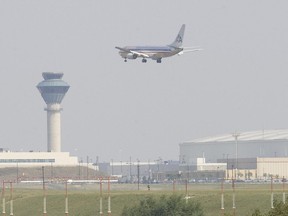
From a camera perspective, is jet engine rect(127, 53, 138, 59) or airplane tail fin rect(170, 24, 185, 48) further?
airplane tail fin rect(170, 24, 185, 48)

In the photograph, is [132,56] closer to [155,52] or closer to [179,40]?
[155,52]

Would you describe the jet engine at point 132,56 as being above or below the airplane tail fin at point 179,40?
below

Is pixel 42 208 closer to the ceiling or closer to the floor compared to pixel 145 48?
closer to the floor

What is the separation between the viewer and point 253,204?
14488 centimetres

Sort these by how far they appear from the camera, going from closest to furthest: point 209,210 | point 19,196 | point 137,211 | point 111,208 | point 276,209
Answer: point 276,209 < point 137,211 < point 209,210 < point 111,208 < point 19,196

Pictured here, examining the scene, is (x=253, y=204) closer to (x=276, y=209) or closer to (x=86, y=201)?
(x=86, y=201)

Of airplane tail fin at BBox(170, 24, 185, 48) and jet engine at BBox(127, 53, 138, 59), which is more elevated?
airplane tail fin at BBox(170, 24, 185, 48)

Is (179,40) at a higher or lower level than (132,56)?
higher

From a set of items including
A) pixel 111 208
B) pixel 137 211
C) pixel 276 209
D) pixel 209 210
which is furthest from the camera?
pixel 111 208

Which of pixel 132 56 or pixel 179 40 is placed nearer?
pixel 132 56

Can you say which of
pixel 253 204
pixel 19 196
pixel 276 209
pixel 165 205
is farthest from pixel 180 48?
pixel 276 209

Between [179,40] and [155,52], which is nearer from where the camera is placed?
[155,52]

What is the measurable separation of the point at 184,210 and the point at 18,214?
35277 mm

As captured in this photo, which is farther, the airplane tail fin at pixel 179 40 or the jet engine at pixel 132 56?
the airplane tail fin at pixel 179 40
